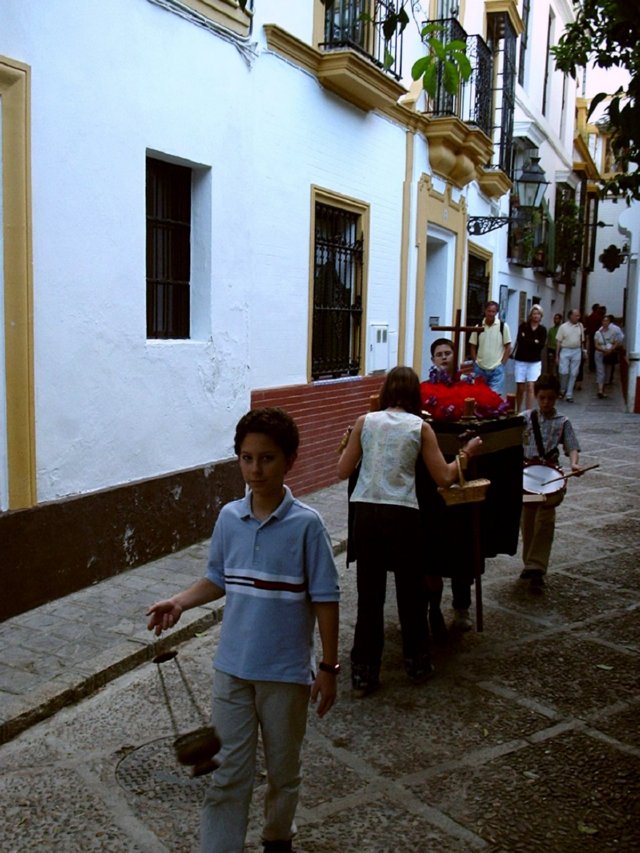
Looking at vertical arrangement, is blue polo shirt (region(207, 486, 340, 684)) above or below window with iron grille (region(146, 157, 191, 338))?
below

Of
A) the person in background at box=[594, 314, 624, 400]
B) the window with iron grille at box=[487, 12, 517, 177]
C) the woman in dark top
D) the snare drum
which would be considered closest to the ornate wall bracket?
the woman in dark top

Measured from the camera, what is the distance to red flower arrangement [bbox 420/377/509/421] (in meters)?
4.86

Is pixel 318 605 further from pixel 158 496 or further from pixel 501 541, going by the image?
pixel 158 496

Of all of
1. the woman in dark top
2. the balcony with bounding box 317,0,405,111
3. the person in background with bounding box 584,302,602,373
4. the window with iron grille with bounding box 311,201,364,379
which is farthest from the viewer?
the person in background with bounding box 584,302,602,373

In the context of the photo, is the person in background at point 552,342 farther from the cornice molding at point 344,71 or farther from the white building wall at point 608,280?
the white building wall at point 608,280

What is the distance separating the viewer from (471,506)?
15.7 feet

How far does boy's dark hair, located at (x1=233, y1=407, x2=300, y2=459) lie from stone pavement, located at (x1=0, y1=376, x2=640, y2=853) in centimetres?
140

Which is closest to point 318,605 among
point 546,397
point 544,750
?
point 544,750

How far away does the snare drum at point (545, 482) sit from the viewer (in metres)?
5.90

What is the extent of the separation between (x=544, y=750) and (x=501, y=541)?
1.50 m

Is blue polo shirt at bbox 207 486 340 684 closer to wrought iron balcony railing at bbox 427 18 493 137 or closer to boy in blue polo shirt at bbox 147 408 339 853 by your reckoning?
boy in blue polo shirt at bbox 147 408 339 853

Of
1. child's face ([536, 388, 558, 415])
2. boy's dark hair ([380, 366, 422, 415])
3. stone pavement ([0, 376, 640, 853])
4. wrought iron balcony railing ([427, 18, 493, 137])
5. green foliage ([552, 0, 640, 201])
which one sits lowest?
stone pavement ([0, 376, 640, 853])

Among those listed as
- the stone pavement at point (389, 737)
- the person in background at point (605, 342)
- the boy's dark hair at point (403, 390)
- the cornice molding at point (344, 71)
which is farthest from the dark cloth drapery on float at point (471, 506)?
the person in background at point (605, 342)

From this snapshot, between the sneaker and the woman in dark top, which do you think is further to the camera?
the woman in dark top
